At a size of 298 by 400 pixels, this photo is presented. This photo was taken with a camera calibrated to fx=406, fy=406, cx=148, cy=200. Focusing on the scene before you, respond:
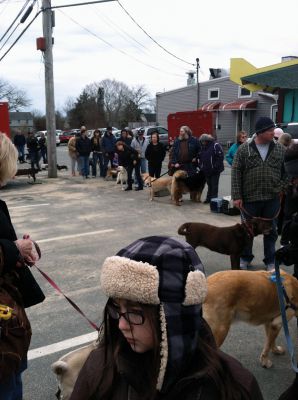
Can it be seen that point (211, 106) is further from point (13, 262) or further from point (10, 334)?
point (10, 334)

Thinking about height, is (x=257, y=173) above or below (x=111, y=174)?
above

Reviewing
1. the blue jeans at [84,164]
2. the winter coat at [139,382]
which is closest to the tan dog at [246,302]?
the winter coat at [139,382]

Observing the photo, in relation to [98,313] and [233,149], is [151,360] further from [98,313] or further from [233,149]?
[233,149]

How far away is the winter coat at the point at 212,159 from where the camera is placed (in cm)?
988

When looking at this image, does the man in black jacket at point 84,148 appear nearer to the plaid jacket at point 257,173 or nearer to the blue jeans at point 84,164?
the blue jeans at point 84,164

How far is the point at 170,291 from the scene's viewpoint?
1202 millimetres

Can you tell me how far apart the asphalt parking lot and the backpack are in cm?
126

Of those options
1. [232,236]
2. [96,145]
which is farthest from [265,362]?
[96,145]

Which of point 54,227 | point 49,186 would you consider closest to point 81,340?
point 54,227

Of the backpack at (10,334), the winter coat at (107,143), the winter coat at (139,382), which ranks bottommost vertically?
the backpack at (10,334)

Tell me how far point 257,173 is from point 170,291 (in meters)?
4.13

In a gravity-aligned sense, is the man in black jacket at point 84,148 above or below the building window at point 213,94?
below

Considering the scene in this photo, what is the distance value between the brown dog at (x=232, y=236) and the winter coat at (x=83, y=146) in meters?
11.2

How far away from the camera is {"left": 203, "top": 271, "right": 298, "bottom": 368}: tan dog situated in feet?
9.98
